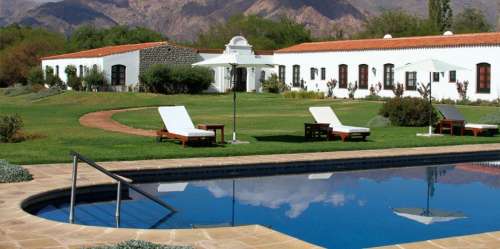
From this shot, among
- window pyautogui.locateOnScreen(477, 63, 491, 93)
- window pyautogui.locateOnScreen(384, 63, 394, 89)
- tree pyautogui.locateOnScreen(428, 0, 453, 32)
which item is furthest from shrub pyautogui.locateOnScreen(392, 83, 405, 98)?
tree pyautogui.locateOnScreen(428, 0, 453, 32)

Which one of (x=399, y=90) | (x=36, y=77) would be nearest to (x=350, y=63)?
(x=399, y=90)

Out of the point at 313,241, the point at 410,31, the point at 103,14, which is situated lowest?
the point at 313,241

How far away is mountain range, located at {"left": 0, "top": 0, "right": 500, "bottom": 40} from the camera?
137375 millimetres

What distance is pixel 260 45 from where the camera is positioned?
54969mm

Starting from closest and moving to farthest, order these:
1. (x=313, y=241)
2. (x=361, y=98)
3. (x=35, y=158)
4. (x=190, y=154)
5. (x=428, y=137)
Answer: (x=313, y=241) → (x=35, y=158) → (x=190, y=154) → (x=428, y=137) → (x=361, y=98)

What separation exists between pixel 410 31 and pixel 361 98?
23.8m

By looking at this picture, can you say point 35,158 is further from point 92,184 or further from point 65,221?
point 65,221

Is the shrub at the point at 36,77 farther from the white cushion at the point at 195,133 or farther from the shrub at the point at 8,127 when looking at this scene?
the white cushion at the point at 195,133

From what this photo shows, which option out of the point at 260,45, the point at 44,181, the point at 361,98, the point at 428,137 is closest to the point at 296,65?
the point at 361,98

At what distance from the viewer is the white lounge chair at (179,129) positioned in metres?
13.9

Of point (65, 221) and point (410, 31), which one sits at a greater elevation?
point (410, 31)

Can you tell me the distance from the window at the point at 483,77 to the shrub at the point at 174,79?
15191mm

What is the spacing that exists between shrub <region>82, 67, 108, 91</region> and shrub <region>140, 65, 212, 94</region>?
81.3 inches

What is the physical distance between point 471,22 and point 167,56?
42.4 m
